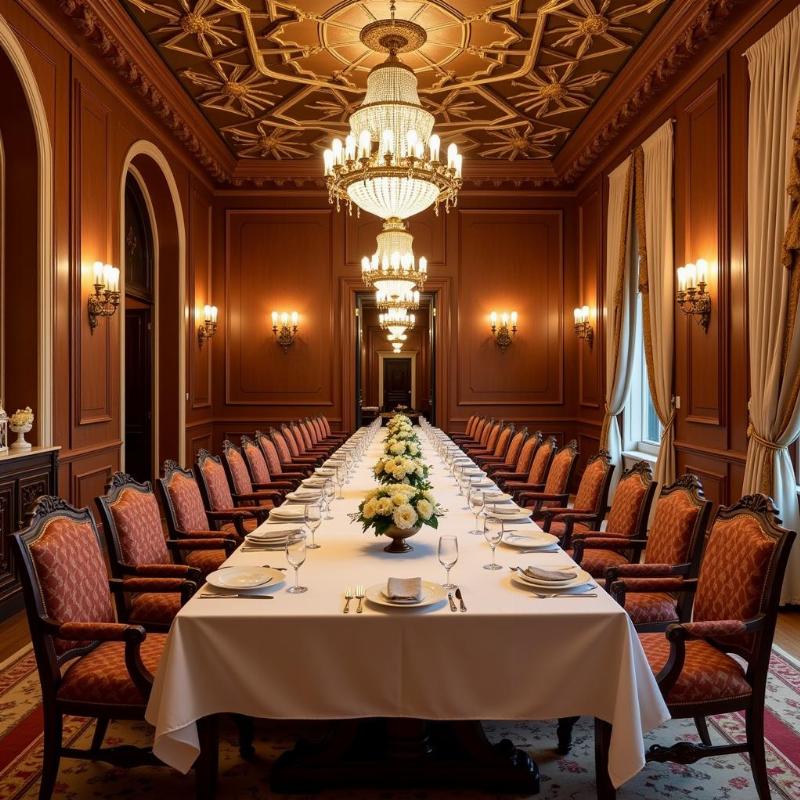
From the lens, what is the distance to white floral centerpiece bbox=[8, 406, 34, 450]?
4.32 meters

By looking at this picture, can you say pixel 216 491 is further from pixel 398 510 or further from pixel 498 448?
pixel 498 448

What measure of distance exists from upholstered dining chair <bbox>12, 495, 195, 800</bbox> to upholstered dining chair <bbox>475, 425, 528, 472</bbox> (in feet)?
14.2

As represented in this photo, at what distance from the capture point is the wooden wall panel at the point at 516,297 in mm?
9516

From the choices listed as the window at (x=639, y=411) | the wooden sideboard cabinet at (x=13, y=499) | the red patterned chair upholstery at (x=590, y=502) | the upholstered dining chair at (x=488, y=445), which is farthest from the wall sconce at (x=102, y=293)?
the window at (x=639, y=411)

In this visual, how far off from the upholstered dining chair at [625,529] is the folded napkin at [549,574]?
965 millimetres

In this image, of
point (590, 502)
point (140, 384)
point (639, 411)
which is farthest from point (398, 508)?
point (140, 384)

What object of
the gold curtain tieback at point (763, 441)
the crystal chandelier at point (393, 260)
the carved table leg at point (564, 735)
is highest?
the crystal chandelier at point (393, 260)

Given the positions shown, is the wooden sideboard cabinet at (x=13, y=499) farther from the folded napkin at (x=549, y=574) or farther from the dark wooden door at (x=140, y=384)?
the dark wooden door at (x=140, y=384)

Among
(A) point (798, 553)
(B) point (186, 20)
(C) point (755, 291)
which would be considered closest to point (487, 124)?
(B) point (186, 20)

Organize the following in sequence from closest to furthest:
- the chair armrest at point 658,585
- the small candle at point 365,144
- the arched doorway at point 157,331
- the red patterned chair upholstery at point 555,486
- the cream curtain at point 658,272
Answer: the chair armrest at point 658,585 < the small candle at point 365,144 < the red patterned chair upholstery at point 555,486 < the cream curtain at point 658,272 < the arched doorway at point 157,331

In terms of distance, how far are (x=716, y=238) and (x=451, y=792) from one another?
14.8ft

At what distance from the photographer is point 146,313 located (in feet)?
25.5

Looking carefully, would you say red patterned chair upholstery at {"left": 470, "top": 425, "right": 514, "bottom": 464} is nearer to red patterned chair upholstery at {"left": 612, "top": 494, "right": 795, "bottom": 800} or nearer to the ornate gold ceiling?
the ornate gold ceiling

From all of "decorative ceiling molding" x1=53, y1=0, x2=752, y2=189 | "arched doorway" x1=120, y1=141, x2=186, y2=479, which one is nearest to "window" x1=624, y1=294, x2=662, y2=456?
"decorative ceiling molding" x1=53, y1=0, x2=752, y2=189
